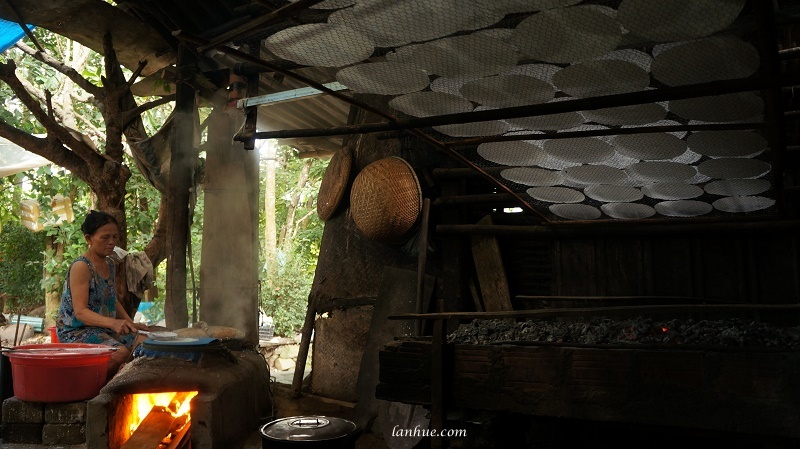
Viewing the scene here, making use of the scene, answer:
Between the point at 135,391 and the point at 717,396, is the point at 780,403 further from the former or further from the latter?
the point at 135,391

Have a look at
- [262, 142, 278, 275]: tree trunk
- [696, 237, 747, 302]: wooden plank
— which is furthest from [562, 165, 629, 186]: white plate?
[262, 142, 278, 275]: tree trunk

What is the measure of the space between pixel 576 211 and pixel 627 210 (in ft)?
1.61

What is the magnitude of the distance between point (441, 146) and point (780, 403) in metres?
2.59

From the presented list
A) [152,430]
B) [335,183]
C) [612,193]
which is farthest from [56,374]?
[612,193]

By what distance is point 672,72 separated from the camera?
117 inches

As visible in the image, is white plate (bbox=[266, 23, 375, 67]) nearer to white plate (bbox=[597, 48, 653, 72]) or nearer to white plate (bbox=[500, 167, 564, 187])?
white plate (bbox=[597, 48, 653, 72])

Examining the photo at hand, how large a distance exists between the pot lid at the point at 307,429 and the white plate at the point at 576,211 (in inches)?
127

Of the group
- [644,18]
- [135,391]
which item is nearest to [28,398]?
[135,391]

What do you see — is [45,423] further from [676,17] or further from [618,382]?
[676,17]

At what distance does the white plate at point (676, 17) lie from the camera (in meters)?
2.37

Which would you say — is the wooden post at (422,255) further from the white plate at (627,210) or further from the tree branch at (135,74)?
the tree branch at (135,74)

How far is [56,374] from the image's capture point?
523cm

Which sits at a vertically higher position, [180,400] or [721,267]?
[721,267]

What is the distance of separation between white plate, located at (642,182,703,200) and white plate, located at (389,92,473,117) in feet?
7.36
